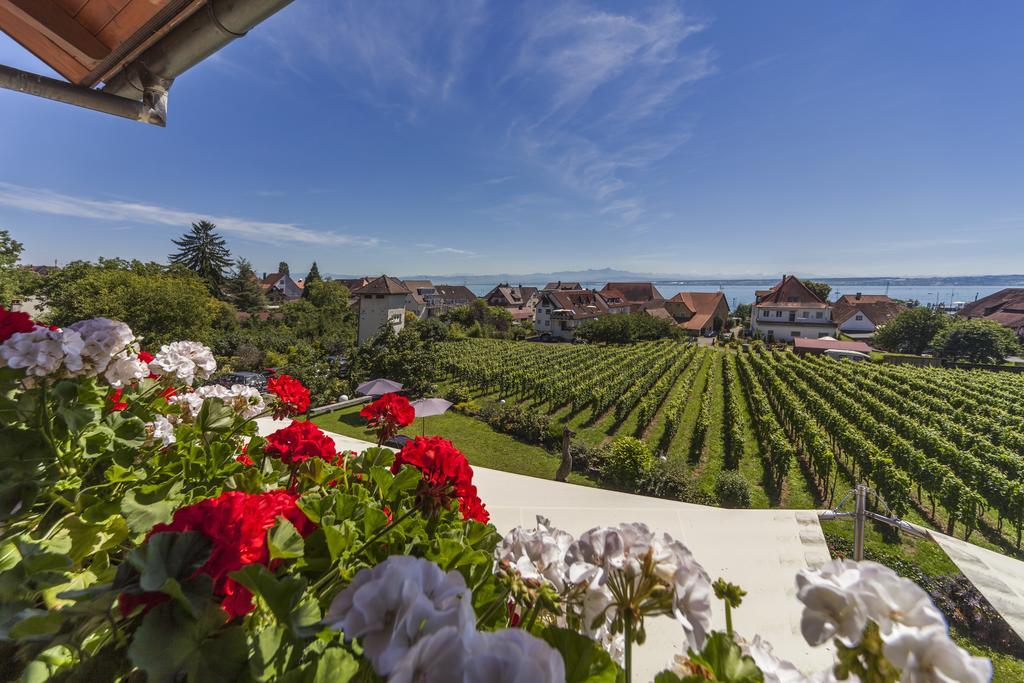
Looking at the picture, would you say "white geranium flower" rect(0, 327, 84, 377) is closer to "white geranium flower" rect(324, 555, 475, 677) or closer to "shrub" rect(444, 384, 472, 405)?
"white geranium flower" rect(324, 555, 475, 677)

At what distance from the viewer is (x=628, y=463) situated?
7.06 metres

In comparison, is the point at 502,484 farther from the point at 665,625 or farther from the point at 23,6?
the point at 23,6

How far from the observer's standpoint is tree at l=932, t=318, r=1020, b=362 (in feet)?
36.1

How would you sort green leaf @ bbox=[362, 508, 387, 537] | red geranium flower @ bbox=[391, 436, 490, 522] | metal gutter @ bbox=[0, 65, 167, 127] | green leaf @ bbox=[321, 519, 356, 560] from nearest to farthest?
green leaf @ bbox=[321, 519, 356, 560]
green leaf @ bbox=[362, 508, 387, 537]
red geranium flower @ bbox=[391, 436, 490, 522]
metal gutter @ bbox=[0, 65, 167, 127]

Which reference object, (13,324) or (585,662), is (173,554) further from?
(13,324)

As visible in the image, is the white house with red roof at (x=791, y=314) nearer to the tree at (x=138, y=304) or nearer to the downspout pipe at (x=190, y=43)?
the downspout pipe at (x=190, y=43)

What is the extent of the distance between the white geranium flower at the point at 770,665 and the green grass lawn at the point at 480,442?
6.47 m

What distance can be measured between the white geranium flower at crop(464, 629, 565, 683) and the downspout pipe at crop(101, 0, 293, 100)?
4.08 feet

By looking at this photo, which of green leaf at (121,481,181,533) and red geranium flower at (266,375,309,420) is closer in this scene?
green leaf at (121,481,181,533)

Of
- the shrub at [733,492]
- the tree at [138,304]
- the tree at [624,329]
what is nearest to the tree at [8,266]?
the tree at [138,304]

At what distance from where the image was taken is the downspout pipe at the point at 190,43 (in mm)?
936

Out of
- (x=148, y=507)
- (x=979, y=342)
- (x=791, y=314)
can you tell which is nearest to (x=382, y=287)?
(x=148, y=507)

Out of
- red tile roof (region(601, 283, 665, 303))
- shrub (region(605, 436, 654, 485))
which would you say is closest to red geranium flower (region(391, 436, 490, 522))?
shrub (region(605, 436, 654, 485))

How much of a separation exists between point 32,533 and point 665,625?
2361mm
